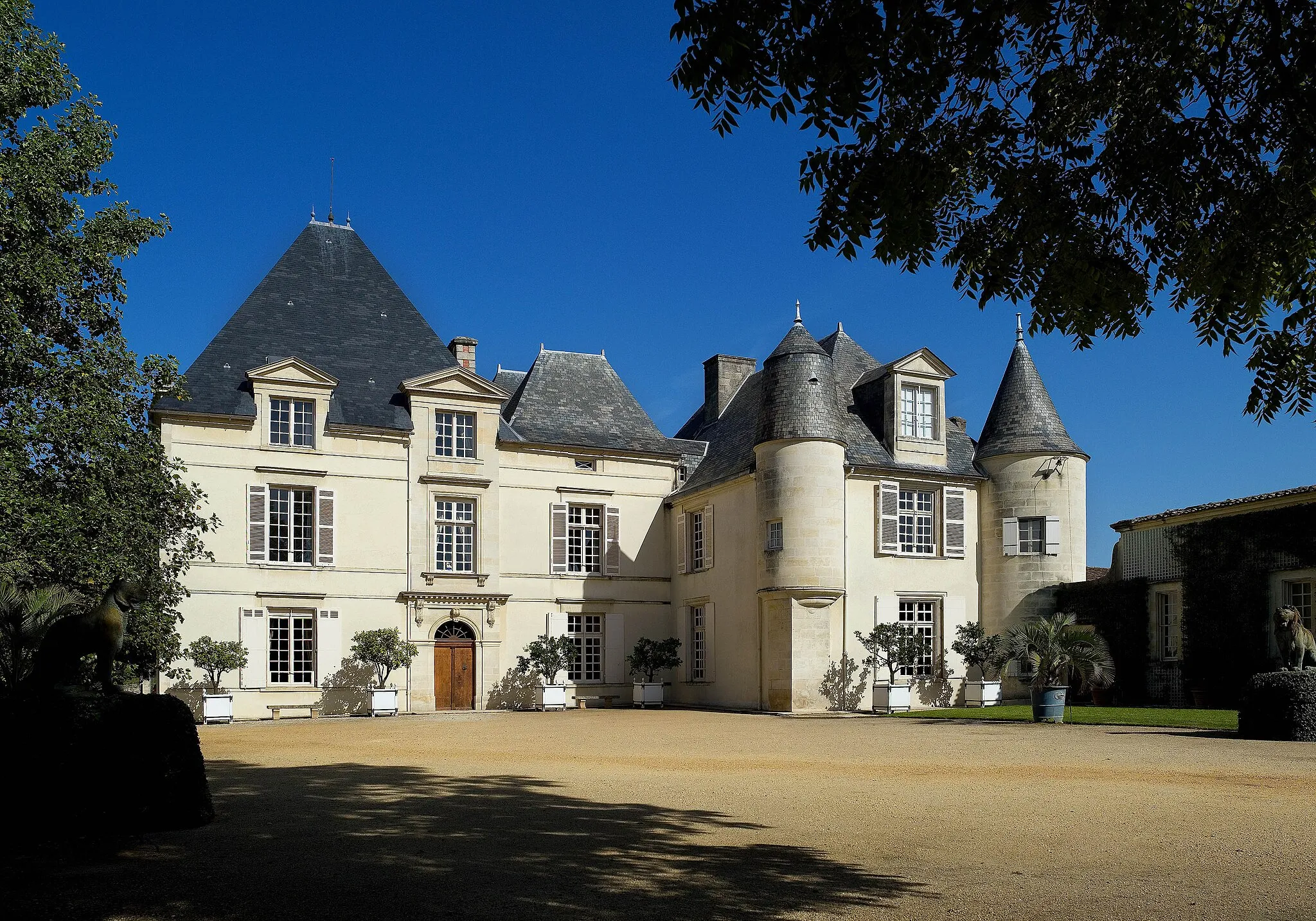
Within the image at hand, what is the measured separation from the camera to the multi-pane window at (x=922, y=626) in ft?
87.5

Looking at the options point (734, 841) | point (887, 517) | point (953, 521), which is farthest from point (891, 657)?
point (734, 841)

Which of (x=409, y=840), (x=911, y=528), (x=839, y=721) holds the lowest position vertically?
(x=839, y=721)

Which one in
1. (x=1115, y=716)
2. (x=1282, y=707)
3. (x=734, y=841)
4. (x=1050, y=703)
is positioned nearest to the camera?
(x=734, y=841)

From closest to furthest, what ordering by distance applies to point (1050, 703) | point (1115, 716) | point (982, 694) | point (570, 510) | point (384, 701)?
point (1050, 703)
point (1115, 716)
point (384, 701)
point (982, 694)
point (570, 510)

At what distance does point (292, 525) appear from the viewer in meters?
25.4

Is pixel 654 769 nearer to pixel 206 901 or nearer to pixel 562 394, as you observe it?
pixel 206 901

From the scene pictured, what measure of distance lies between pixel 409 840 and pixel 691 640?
→ 21700 mm

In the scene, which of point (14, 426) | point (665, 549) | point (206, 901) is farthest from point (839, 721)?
point (206, 901)

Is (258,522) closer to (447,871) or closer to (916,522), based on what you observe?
(916,522)

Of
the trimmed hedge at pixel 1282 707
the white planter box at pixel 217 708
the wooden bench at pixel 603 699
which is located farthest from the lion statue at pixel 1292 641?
the white planter box at pixel 217 708

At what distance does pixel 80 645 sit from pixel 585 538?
21.4m

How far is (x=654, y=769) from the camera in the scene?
40.0 ft

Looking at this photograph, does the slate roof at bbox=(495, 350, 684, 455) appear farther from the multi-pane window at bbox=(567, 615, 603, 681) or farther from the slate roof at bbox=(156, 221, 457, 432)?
the multi-pane window at bbox=(567, 615, 603, 681)

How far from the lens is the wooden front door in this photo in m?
26.8
